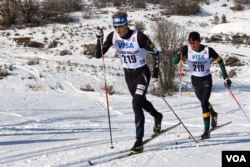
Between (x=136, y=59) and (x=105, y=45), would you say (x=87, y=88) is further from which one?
(x=136, y=59)

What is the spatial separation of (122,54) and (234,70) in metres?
17.9

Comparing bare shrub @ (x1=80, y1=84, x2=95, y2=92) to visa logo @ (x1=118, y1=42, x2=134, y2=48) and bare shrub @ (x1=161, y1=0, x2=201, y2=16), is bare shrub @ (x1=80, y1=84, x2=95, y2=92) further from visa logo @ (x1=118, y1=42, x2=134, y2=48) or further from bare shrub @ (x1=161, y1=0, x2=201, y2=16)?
bare shrub @ (x1=161, y1=0, x2=201, y2=16)

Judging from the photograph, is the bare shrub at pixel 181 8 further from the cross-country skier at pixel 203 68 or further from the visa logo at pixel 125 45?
the visa logo at pixel 125 45

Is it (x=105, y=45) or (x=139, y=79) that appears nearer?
(x=139, y=79)

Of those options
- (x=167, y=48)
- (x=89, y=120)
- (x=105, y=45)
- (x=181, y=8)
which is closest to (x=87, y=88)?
(x=167, y=48)

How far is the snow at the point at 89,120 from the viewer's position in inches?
248

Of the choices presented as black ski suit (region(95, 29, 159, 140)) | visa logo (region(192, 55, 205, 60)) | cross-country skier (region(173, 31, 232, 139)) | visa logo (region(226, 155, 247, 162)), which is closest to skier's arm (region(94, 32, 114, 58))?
black ski suit (region(95, 29, 159, 140))

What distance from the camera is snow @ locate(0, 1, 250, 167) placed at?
6.29 meters

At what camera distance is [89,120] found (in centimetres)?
1035

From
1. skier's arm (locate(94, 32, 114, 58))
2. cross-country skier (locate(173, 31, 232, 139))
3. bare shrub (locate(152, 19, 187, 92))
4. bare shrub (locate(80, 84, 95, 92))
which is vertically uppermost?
skier's arm (locate(94, 32, 114, 58))

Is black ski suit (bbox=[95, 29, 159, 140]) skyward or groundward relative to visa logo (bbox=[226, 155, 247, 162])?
skyward

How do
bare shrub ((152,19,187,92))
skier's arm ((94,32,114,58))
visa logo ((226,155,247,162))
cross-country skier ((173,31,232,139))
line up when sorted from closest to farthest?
1. visa logo ((226,155,247,162))
2. skier's arm ((94,32,114,58))
3. cross-country skier ((173,31,232,139))
4. bare shrub ((152,19,187,92))

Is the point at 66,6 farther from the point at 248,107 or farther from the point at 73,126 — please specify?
the point at 73,126

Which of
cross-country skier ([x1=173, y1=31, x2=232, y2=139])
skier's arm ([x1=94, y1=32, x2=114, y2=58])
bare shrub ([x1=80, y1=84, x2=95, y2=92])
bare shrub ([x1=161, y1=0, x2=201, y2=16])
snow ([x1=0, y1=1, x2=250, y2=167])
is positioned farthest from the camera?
bare shrub ([x1=161, y1=0, x2=201, y2=16])
